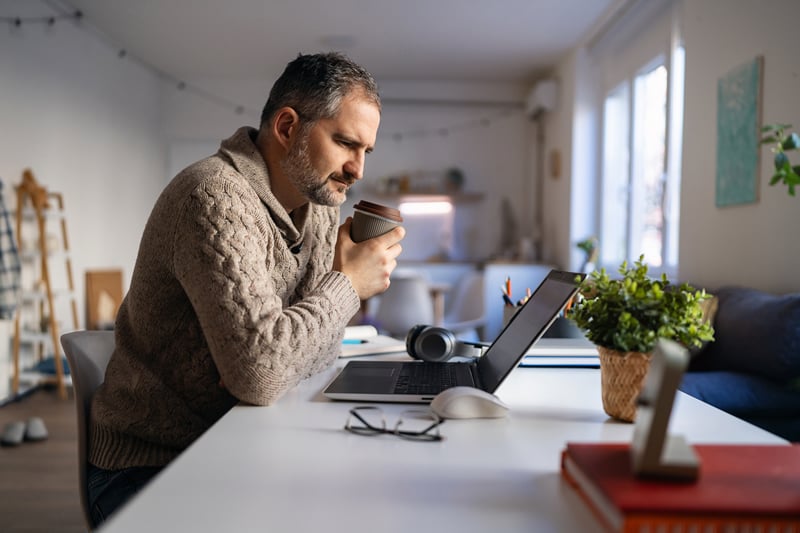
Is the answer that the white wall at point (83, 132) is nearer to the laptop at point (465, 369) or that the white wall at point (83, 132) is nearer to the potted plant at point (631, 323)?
the laptop at point (465, 369)

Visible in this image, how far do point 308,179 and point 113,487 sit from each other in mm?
676

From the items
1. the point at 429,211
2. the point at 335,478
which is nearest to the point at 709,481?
the point at 335,478

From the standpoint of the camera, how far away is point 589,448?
26.5 inches

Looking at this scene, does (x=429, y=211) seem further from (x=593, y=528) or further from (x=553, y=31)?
(x=593, y=528)

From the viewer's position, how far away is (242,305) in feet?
3.31

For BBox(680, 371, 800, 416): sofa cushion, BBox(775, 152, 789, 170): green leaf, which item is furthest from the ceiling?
BBox(775, 152, 789, 170): green leaf

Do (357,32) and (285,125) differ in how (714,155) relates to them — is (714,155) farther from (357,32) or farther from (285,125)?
(357,32)

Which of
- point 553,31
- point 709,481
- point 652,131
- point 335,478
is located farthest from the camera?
point 553,31

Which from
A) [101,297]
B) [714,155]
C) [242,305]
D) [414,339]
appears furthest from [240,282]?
[101,297]

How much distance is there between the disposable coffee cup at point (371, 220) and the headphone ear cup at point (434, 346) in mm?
277

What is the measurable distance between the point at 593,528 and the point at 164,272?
0.85 m

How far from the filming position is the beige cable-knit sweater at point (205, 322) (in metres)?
1.01

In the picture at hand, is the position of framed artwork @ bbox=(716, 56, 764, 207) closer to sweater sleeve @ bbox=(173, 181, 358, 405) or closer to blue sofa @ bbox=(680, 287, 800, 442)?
blue sofa @ bbox=(680, 287, 800, 442)

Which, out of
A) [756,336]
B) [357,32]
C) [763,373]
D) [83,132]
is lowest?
[763,373]
